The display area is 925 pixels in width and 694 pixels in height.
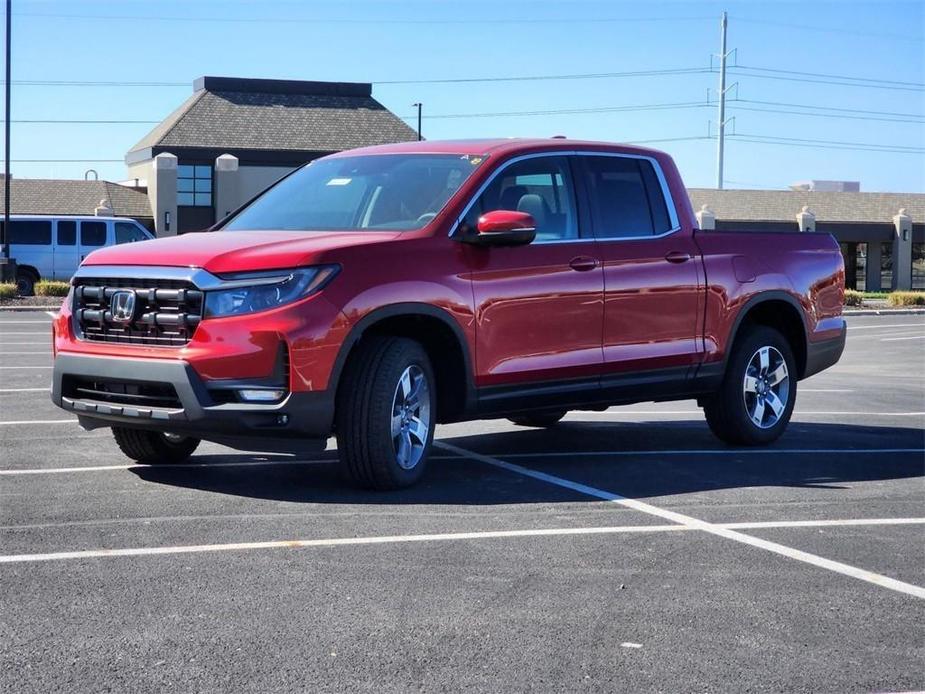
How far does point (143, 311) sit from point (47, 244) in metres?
30.9

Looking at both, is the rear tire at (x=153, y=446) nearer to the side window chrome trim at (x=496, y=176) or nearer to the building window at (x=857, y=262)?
the side window chrome trim at (x=496, y=176)

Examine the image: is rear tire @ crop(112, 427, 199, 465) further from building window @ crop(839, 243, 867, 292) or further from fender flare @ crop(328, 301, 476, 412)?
building window @ crop(839, 243, 867, 292)

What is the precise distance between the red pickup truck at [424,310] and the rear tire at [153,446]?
0.06 ft

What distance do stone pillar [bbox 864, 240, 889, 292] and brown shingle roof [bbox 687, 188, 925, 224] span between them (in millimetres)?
1643

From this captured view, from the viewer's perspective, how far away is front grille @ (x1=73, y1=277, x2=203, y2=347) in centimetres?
734

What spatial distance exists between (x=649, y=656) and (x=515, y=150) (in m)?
4.64

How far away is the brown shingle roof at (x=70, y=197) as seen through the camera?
5506 cm

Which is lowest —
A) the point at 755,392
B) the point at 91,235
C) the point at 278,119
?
the point at 755,392

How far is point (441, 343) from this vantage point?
26.8 ft

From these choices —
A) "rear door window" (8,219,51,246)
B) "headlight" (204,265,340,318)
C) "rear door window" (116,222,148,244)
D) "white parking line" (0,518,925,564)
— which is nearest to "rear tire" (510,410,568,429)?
"white parking line" (0,518,925,564)

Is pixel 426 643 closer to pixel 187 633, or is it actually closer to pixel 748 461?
pixel 187 633

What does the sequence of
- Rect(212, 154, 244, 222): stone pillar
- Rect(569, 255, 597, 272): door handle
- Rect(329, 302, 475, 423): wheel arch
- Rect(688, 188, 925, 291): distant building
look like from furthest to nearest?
Rect(688, 188, 925, 291): distant building, Rect(212, 154, 244, 222): stone pillar, Rect(569, 255, 597, 272): door handle, Rect(329, 302, 475, 423): wheel arch

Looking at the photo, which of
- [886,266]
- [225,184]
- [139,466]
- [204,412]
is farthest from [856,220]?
[204,412]

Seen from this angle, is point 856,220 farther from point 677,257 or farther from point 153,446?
point 153,446
